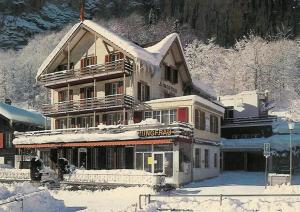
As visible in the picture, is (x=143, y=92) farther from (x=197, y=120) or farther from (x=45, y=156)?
(x=45, y=156)

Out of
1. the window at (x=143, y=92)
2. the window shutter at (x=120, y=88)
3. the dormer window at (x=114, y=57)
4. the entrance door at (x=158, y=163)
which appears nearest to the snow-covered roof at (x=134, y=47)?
the dormer window at (x=114, y=57)

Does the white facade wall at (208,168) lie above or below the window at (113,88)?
below

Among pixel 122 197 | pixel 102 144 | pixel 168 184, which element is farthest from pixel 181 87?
pixel 122 197

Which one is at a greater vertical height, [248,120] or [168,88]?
[168,88]

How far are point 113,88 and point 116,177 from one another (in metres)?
11.2

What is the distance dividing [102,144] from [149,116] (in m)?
4.60

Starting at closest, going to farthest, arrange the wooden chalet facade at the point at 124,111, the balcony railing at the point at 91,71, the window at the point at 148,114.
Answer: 1. the wooden chalet facade at the point at 124,111
2. the window at the point at 148,114
3. the balcony railing at the point at 91,71

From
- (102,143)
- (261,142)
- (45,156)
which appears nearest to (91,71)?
(102,143)

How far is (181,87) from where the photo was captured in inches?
1829

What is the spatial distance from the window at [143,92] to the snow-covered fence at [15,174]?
35.8 feet

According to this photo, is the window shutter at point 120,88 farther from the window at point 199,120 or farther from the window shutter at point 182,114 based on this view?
the window at point 199,120

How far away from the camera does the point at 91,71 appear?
4025 centimetres

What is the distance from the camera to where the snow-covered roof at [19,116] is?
49.7 m

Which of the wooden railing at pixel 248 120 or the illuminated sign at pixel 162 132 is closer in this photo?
the illuminated sign at pixel 162 132
